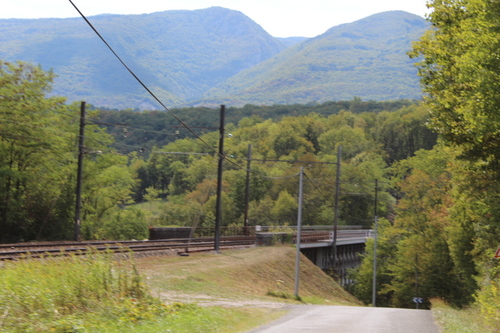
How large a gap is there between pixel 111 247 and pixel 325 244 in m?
35.8

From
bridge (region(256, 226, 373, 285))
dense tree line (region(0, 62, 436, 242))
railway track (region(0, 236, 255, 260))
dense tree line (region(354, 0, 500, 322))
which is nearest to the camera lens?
dense tree line (region(354, 0, 500, 322))

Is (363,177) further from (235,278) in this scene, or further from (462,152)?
(462,152)

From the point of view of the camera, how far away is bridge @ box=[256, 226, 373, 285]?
182 ft

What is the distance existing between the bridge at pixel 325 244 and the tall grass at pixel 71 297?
35.7 metres

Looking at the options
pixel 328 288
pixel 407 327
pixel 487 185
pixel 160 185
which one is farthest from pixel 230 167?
pixel 407 327

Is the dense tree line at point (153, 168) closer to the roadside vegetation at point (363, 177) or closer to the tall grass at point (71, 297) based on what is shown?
the roadside vegetation at point (363, 177)

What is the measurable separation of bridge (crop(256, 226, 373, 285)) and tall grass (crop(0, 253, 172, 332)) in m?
35.7

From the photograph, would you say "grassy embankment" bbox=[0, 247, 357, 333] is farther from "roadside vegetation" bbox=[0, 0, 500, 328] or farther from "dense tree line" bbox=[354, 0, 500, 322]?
"dense tree line" bbox=[354, 0, 500, 322]

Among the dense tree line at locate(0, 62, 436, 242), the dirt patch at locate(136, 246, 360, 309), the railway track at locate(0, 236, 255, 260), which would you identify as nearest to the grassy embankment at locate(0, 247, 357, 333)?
the dirt patch at locate(136, 246, 360, 309)

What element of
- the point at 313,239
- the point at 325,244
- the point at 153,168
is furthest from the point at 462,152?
the point at 153,168

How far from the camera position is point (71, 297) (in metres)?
13.1

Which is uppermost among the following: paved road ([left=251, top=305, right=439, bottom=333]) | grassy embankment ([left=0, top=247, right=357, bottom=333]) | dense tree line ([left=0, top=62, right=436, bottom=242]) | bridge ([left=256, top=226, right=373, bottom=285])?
dense tree line ([left=0, top=62, right=436, bottom=242])

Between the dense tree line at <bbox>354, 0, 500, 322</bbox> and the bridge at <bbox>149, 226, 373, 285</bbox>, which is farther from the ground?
the dense tree line at <bbox>354, 0, 500, 322</bbox>

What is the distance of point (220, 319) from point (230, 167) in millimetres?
89055
